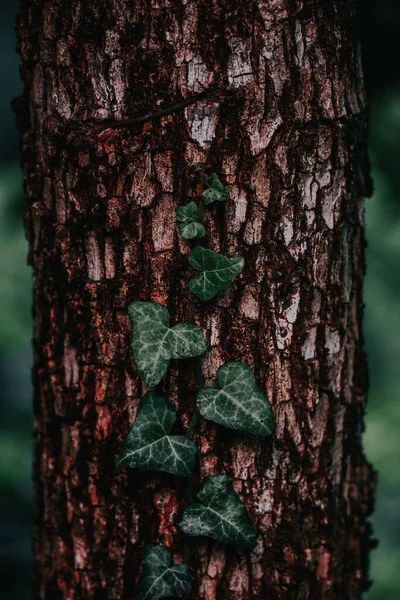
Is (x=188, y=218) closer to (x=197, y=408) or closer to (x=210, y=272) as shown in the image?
(x=210, y=272)

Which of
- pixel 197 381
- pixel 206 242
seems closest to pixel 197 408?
pixel 197 381

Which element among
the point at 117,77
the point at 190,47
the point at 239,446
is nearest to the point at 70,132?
the point at 117,77

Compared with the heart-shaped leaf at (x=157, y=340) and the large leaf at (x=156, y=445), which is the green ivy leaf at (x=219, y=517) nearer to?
the large leaf at (x=156, y=445)

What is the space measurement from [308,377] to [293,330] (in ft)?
0.33

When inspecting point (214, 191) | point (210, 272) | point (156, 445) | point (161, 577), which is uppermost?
point (214, 191)

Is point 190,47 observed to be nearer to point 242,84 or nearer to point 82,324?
point 242,84

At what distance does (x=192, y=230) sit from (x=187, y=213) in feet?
0.11

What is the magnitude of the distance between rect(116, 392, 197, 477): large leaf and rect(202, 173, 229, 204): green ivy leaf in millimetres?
368

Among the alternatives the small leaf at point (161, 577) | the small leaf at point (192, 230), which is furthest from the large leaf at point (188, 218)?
the small leaf at point (161, 577)

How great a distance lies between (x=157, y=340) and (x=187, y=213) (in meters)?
0.23

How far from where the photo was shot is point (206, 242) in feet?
2.90

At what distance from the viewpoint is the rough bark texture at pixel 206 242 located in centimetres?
87

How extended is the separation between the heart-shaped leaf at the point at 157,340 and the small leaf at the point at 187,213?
0.52 feet

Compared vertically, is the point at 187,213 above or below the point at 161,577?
above
